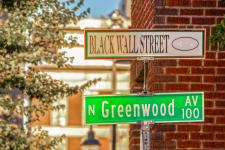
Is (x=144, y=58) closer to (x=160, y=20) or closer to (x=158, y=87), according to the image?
(x=158, y=87)

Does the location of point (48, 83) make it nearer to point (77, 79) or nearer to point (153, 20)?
point (153, 20)

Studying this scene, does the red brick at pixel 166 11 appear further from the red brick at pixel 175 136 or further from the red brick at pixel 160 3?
the red brick at pixel 175 136

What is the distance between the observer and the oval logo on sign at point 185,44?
6352 millimetres

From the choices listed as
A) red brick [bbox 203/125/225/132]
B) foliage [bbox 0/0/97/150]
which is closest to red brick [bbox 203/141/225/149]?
red brick [bbox 203/125/225/132]

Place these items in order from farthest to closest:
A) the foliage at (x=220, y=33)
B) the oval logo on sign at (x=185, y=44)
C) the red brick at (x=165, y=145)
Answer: the red brick at (x=165, y=145) < the oval logo on sign at (x=185, y=44) < the foliage at (x=220, y=33)

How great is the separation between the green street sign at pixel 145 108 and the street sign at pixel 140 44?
0.30 meters

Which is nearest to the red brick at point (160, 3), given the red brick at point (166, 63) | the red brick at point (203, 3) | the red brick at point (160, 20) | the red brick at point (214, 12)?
the red brick at point (160, 20)

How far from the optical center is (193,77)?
7.48m

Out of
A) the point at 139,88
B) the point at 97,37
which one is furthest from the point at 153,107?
the point at 139,88

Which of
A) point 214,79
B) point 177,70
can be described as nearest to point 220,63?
point 214,79

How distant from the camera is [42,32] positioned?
19.7 m

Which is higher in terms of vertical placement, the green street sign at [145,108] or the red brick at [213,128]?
the green street sign at [145,108]

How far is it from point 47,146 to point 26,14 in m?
3.04

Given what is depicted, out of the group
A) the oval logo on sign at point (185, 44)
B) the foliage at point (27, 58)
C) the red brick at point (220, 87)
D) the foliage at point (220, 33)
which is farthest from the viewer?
the foliage at point (27, 58)
